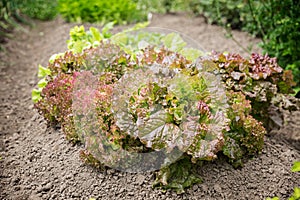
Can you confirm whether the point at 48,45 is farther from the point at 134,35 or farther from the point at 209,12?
the point at 209,12

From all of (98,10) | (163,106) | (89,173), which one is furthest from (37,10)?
(163,106)

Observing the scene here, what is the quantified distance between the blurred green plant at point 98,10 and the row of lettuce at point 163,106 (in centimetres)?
269

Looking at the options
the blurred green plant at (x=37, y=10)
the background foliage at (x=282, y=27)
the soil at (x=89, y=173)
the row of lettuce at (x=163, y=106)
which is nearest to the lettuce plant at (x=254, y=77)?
the row of lettuce at (x=163, y=106)

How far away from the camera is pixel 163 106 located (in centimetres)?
284

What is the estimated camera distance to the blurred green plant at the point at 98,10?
618 centimetres

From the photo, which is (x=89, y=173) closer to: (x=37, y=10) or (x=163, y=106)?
(x=163, y=106)

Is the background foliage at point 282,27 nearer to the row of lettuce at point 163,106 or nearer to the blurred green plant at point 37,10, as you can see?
the row of lettuce at point 163,106

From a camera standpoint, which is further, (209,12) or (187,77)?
(209,12)

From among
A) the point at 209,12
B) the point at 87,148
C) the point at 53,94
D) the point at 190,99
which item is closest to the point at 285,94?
the point at 190,99

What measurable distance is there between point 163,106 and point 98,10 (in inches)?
148

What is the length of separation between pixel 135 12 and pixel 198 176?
13.9 feet

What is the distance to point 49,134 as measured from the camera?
346 cm

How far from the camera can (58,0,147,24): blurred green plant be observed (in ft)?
20.3

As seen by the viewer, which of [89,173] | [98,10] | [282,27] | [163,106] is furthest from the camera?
[98,10]
